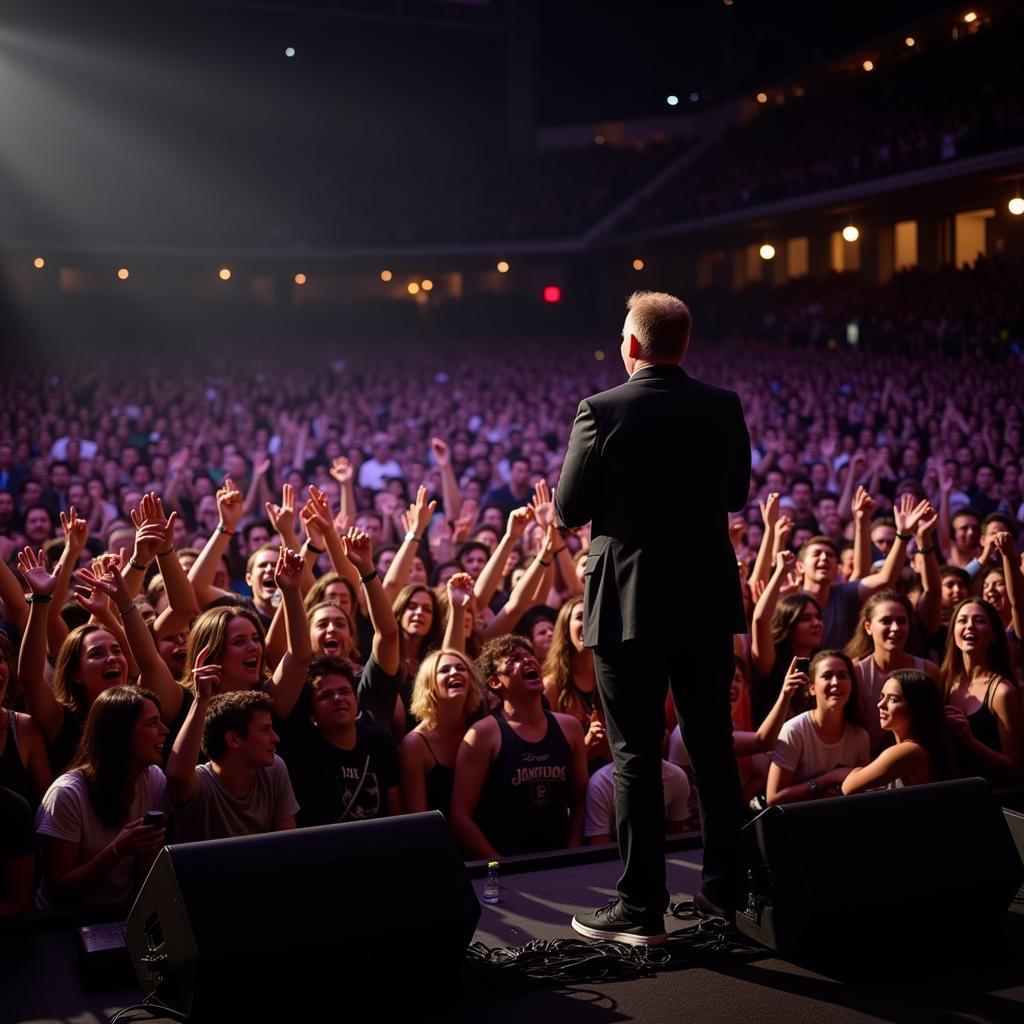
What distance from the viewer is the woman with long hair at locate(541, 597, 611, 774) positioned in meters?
4.29

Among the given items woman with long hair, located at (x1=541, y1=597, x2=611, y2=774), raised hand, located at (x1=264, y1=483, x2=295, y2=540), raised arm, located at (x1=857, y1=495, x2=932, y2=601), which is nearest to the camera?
woman with long hair, located at (x1=541, y1=597, x2=611, y2=774)

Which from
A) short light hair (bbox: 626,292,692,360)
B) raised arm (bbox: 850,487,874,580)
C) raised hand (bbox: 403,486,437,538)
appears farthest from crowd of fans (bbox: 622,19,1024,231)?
short light hair (bbox: 626,292,692,360)

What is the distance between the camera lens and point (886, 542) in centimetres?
622

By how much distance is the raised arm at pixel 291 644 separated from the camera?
3426 mm

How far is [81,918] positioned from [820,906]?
1.58m

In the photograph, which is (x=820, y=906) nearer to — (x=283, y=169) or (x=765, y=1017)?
(x=765, y=1017)

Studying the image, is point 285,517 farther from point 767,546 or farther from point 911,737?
point 911,737

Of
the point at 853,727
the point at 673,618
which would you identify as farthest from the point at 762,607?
the point at 673,618

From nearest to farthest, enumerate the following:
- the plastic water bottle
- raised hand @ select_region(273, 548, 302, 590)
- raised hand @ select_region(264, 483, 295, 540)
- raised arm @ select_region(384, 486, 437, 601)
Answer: the plastic water bottle < raised hand @ select_region(273, 548, 302, 590) < raised hand @ select_region(264, 483, 295, 540) < raised arm @ select_region(384, 486, 437, 601)

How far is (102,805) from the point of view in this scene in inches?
119

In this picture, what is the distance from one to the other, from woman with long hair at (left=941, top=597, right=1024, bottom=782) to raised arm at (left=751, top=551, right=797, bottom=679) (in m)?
0.59

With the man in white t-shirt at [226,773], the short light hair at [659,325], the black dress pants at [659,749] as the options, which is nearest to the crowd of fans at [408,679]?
the man in white t-shirt at [226,773]

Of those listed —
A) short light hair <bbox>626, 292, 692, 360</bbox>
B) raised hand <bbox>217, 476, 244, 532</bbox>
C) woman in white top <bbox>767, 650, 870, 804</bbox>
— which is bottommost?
woman in white top <bbox>767, 650, 870, 804</bbox>

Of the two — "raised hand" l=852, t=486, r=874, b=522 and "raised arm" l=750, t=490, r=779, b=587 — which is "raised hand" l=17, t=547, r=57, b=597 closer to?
"raised arm" l=750, t=490, r=779, b=587
